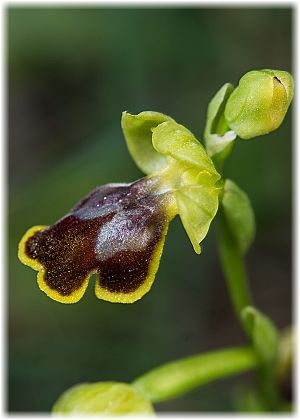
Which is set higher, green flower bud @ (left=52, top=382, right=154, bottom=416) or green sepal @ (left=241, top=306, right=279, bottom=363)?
green sepal @ (left=241, top=306, right=279, bottom=363)

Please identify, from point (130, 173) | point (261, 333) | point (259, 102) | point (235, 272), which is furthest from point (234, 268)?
point (130, 173)

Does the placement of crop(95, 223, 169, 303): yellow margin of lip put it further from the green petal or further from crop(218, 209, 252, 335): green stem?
crop(218, 209, 252, 335): green stem

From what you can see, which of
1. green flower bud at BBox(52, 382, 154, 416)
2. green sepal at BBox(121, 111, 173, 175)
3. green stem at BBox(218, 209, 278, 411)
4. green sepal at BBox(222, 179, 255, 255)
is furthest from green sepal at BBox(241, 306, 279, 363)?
green sepal at BBox(121, 111, 173, 175)

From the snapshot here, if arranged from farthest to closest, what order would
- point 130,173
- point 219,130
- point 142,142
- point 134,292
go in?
point 130,173 → point 142,142 → point 219,130 → point 134,292

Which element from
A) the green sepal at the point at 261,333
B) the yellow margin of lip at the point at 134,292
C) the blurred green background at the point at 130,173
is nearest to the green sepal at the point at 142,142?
the yellow margin of lip at the point at 134,292

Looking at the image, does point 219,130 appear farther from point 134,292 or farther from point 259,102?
point 134,292

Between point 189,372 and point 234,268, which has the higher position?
point 234,268
